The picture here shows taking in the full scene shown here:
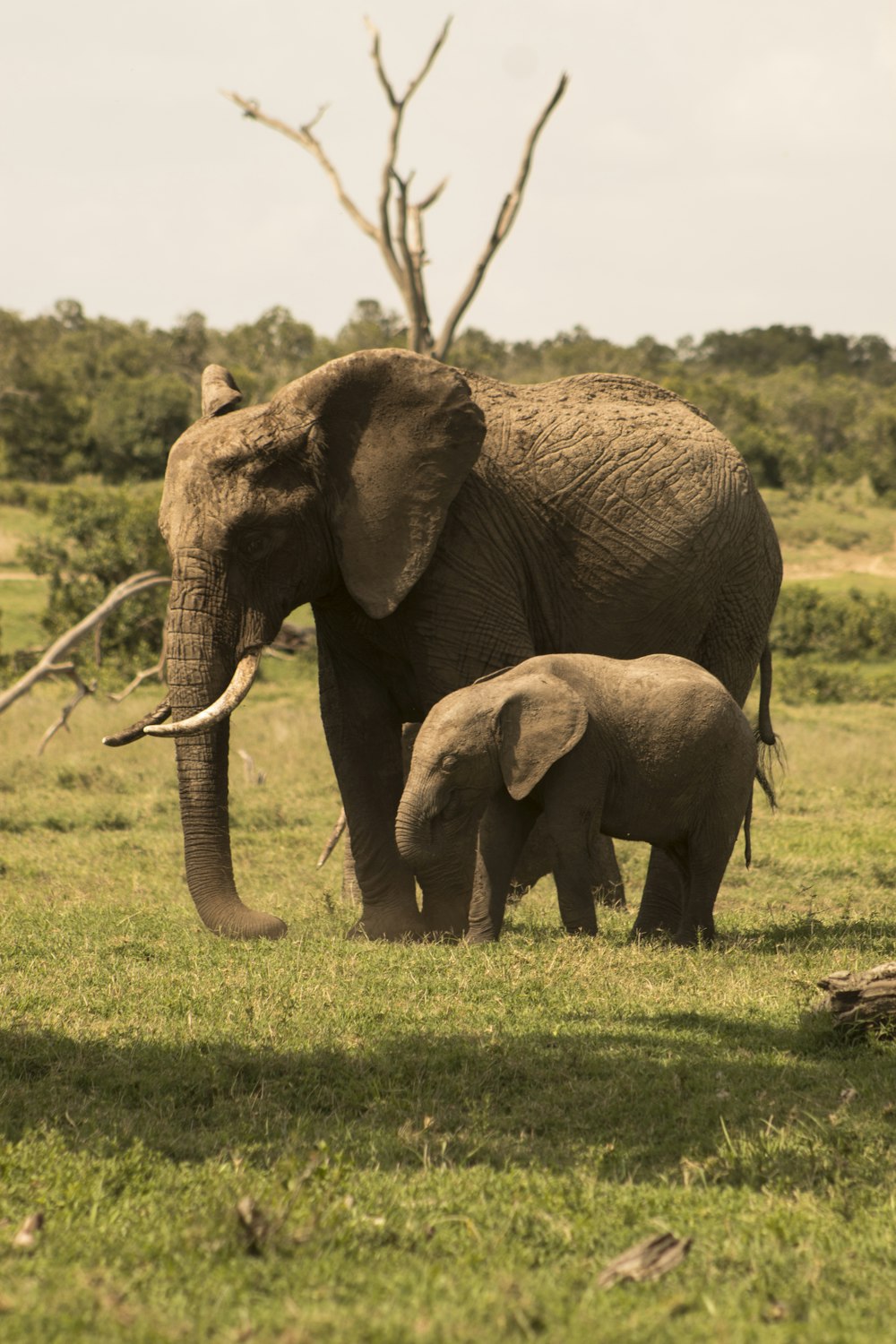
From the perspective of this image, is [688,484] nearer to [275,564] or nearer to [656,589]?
[656,589]

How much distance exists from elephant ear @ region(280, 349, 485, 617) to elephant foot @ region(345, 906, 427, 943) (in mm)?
1823

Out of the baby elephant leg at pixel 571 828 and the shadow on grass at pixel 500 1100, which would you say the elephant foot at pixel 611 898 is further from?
the shadow on grass at pixel 500 1100

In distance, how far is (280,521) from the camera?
8492 millimetres

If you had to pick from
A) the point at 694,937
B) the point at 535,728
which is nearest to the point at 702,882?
the point at 694,937

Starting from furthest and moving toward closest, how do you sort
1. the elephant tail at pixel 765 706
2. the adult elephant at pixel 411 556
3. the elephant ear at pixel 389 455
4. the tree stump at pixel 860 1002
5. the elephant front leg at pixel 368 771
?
the elephant tail at pixel 765 706
the elephant front leg at pixel 368 771
the elephant ear at pixel 389 455
the adult elephant at pixel 411 556
the tree stump at pixel 860 1002

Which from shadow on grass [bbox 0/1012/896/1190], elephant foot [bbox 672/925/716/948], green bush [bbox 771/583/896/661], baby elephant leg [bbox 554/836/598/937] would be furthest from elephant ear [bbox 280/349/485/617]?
green bush [bbox 771/583/896/661]

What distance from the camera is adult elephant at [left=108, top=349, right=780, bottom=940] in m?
8.49

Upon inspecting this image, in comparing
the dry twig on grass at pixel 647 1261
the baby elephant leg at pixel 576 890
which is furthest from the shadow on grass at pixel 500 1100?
the baby elephant leg at pixel 576 890

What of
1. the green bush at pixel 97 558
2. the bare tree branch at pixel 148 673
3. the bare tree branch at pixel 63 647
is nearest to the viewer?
the bare tree branch at pixel 148 673

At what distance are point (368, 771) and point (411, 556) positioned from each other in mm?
1529

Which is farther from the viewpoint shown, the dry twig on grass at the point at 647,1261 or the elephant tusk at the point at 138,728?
the elephant tusk at the point at 138,728

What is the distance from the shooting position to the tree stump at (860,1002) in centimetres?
636

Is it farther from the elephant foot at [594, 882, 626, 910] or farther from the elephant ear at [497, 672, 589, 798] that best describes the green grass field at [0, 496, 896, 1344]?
the elephant ear at [497, 672, 589, 798]

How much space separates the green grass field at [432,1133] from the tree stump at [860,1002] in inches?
4.4
